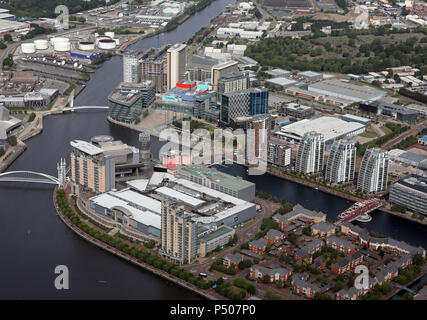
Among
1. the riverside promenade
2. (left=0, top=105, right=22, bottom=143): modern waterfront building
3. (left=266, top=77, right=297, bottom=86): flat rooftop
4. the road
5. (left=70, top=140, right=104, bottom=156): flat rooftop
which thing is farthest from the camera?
(left=266, top=77, right=297, bottom=86): flat rooftop

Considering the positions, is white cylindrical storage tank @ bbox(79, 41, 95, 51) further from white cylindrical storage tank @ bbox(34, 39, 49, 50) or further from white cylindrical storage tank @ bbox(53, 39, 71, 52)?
white cylindrical storage tank @ bbox(34, 39, 49, 50)

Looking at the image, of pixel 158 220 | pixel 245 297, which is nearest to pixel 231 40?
pixel 158 220

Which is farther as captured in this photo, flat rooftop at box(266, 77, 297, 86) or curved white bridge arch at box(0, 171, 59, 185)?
flat rooftop at box(266, 77, 297, 86)

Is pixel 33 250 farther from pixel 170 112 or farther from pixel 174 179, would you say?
pixel 170 112

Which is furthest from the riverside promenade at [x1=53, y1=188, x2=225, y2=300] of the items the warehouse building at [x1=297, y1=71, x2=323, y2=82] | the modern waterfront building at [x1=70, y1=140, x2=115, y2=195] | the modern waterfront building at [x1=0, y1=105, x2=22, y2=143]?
the warehouse building at [x1=297, y1=71, x2=323, y2=82]

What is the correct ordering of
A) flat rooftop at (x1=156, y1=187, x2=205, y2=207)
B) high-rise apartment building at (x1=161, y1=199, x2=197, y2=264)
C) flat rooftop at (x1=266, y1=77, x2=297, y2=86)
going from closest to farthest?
high-rise apartment building at (x1=161, y1=199, x2=197, y2=264), flat rooftop at (x1=156, y1=187, x2=205, y2=207), flat rooftop at (x1=266, y1=77, x2=297, y2=86)

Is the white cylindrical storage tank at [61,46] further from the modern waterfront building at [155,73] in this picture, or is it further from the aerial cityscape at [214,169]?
the modern waterfront building at [155,73]

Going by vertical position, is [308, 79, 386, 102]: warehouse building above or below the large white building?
above
